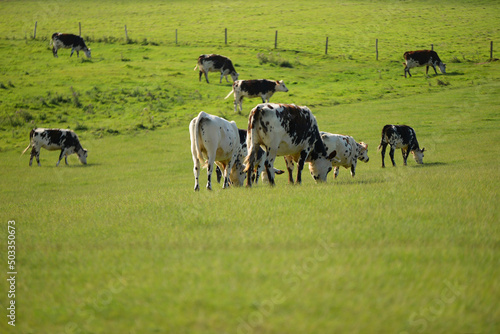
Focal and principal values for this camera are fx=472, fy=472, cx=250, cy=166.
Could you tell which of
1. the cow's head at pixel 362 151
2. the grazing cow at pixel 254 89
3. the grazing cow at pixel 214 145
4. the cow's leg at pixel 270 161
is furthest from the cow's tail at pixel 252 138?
the grazing cow at pixel 254 89

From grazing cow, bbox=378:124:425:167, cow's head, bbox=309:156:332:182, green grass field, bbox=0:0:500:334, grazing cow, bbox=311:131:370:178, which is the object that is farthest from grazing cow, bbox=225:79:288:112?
cow's head, bbox=309:156:332:182

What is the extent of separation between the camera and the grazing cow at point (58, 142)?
22250 millimetres

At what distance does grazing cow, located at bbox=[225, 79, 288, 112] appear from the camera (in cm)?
3052

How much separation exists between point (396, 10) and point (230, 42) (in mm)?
31006

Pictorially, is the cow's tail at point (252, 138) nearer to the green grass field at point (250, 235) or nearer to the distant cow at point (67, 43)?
the green grass field at point (250, 235)

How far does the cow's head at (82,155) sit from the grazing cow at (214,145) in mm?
10848

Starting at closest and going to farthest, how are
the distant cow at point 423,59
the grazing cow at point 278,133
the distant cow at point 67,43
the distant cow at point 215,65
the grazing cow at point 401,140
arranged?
the grazing cow at point 278,133
the grazing cow at point 401,140
the distant cow at point 215,65
the distant cow at point 423,59
the distant cow at point 67,43

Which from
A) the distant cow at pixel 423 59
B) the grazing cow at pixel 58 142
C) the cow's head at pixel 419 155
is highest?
the distant cow at pixel 423 59

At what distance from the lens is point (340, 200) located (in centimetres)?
783

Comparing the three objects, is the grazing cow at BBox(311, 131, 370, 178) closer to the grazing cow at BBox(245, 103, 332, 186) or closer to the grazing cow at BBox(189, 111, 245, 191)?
the grazing cow at BBox(245, 103, 332, 186)

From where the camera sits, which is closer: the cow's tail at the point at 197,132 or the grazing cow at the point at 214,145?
the cow's tail at the point at 197,132

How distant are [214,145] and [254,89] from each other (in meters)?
19.7

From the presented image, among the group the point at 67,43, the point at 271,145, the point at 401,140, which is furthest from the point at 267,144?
the point at 67,43

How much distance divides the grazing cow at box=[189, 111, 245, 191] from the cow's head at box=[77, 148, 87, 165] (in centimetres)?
1085
